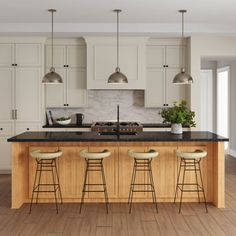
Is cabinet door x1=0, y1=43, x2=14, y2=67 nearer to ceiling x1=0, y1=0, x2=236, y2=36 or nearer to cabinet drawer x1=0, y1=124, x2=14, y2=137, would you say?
ceiling x1=0, y1=0, x2=236, y2=36

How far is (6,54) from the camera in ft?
24.7

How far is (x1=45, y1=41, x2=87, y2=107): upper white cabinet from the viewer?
305 inches

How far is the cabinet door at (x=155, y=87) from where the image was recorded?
7871 mm

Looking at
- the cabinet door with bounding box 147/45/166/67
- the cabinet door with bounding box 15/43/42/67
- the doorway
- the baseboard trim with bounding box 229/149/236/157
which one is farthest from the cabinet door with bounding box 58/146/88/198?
the doorway

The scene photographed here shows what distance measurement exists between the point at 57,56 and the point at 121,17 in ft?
5.96

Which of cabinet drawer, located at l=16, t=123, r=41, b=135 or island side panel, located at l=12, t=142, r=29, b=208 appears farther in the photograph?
cabinet drawer, located at l=16, t=123, r=41, b=135

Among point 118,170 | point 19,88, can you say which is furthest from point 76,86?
point 118,170

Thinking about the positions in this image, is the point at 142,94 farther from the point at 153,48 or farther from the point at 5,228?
the point at 5,228

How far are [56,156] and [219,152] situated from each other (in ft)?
7.09

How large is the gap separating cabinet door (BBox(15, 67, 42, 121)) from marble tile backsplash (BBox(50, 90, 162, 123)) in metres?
0.63

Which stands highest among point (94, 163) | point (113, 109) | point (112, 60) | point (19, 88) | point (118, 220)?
point (112, 60)

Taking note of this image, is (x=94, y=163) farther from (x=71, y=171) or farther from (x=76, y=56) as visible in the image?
(x=76, y=56)

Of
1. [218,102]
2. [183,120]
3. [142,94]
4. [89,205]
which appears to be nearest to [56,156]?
[89,205]

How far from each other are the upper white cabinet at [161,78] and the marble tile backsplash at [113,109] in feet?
1.11
